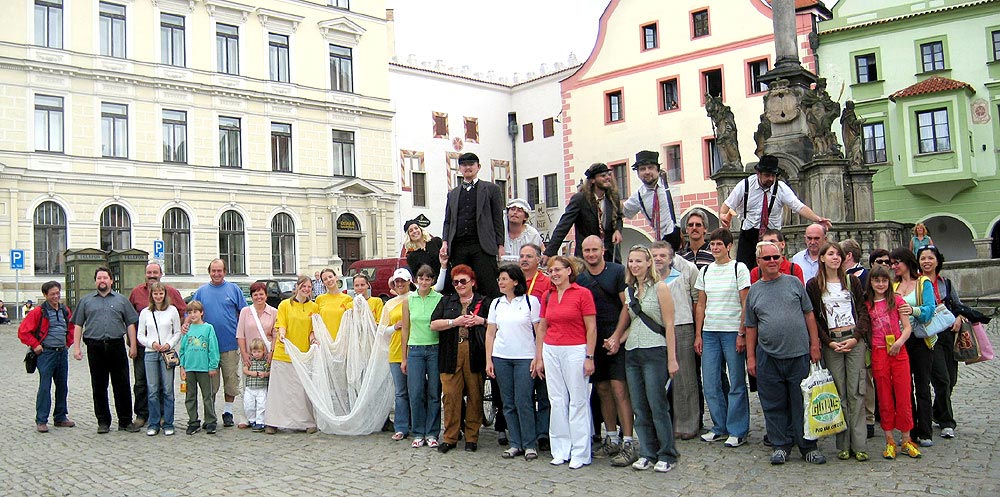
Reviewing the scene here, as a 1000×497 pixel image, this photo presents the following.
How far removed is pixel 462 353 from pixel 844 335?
3477 mm

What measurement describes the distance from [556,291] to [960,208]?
30232mm

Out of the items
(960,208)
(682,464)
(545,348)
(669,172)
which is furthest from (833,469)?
(669,172)

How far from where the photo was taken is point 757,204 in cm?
933

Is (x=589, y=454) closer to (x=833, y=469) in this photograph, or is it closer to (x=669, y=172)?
(x=833, y=469)

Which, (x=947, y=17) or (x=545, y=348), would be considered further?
(x=947, y=17)

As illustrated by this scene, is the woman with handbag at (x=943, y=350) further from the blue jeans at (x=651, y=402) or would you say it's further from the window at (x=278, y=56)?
the window at (x=278, y=56)

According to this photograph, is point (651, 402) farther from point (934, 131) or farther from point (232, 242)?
point (232, 242)

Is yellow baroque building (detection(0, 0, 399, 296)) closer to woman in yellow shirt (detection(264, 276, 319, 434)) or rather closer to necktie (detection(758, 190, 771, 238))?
woman in yellow shirt (detection(264, 276, 319, 434))

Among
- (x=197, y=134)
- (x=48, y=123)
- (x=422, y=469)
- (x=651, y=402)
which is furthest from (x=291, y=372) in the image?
(x=197, y=134)

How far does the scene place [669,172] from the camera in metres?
38.9

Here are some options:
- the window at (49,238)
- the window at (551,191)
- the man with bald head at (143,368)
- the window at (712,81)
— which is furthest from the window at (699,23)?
the man with bald head at (143,368)

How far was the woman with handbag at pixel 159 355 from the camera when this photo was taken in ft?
33.7

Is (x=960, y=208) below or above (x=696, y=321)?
above

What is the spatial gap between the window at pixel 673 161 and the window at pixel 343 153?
561 inches
